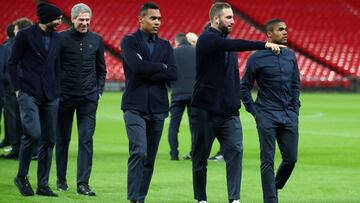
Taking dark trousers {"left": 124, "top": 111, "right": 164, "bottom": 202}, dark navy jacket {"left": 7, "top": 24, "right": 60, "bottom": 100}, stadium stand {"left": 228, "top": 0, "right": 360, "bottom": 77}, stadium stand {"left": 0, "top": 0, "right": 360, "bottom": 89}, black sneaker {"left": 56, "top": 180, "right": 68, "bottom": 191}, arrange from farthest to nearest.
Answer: stadium stand {"left": 228, "top": 0, "right": 360, "bottom": 77}, stadium stand {"left": 0, "top": 0, "right": 360, "bottom": 89}, black sneaker {"left": 56, "top": 180, "right": 68, "bottom": 191}, dark navy jacket {"left": 7, "top": 24, "right": 60, "bottom": 100}, dark trousers {"left": 124, "top": 111, "right": 164, "bottom": 202}

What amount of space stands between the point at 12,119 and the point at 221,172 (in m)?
4.13

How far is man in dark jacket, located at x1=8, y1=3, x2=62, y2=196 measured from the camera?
1186 cm

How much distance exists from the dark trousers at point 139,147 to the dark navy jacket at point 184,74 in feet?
19.3

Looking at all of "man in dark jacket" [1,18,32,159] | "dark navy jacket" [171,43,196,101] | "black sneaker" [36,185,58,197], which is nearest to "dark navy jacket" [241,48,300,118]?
"black sneaker" [36,185,58,197]

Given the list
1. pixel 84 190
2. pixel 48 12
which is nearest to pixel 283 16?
pixel 84 190

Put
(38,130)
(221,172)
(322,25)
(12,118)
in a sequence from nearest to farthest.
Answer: (38,130)
(221,172)
(12,118)
(322,25)

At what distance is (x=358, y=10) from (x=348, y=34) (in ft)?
10.1

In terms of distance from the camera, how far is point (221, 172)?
15297 mm

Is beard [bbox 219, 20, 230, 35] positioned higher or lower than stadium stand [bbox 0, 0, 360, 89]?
higher

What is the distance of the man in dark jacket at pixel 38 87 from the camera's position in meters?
11.9

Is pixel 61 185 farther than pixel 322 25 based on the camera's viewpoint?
No

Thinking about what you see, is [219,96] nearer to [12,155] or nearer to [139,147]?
[139,147]

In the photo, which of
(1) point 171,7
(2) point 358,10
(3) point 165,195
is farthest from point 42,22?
(2) point 358,10

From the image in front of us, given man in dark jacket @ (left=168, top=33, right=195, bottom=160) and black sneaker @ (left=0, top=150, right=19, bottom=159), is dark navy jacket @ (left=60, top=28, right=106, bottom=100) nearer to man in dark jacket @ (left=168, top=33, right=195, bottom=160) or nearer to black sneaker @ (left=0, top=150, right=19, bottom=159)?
man in dark jacket @ (left=168, top=33, right=195, bottom=160)
